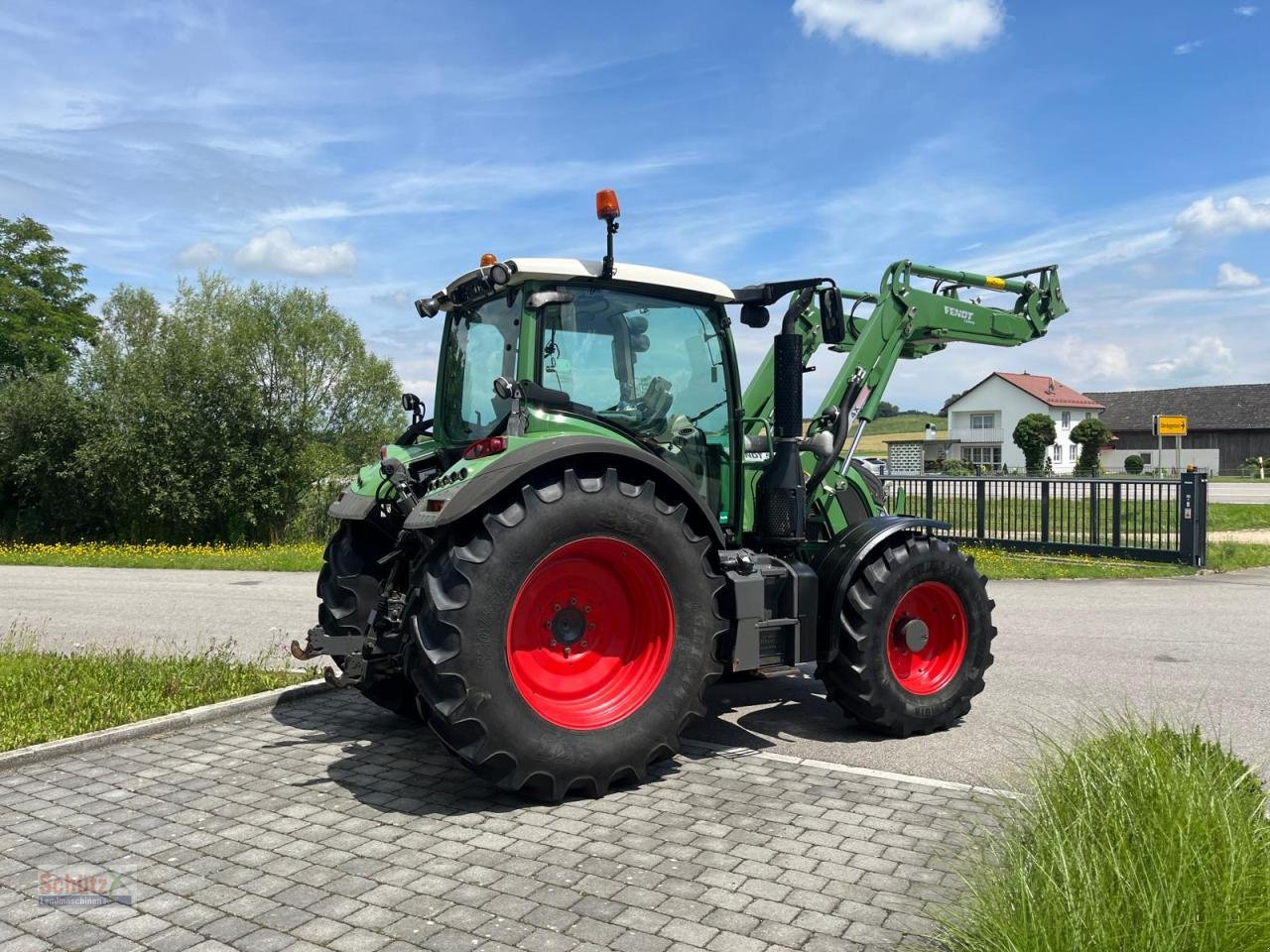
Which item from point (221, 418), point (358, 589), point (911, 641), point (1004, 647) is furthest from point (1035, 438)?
point (358, 589)

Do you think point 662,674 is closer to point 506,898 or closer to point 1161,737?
point 506,898

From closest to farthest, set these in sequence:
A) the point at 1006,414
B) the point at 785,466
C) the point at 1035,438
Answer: the point at 785,466, the point at 1035,438, the point at 1006,414

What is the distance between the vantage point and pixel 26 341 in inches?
1350

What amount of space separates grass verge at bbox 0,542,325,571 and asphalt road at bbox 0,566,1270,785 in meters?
0.96

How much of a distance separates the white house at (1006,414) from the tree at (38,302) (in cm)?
5460

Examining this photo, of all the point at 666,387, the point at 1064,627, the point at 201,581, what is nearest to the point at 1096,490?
the point at 1064,627

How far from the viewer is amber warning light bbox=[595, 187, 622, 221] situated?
521cm

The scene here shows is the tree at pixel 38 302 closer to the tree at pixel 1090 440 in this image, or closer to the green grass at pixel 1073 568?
the green grass at pixel 1073 568

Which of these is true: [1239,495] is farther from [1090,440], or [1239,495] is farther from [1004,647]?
[1004,647]

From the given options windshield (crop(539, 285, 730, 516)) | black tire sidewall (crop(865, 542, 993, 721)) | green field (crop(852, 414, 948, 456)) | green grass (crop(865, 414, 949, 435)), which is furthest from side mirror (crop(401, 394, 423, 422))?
green grass (crop(865, 414, 949, 435))

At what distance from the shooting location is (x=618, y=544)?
4.95m

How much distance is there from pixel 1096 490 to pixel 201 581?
46.7 ft

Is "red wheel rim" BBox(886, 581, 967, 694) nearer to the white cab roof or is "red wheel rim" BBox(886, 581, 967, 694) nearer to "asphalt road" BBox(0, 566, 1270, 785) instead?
"asphalt road" BBox(0, 566, 1270, 785)

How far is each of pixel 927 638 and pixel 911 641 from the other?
0.64 ft
